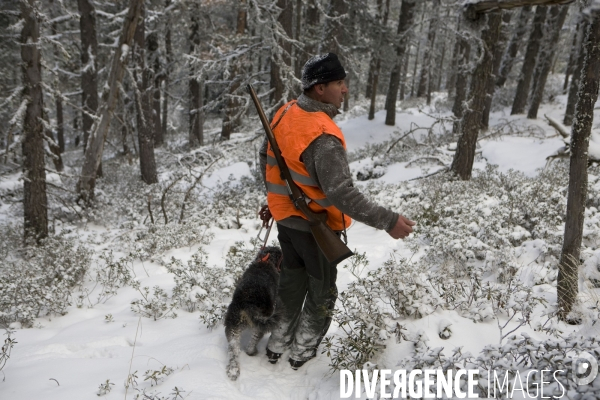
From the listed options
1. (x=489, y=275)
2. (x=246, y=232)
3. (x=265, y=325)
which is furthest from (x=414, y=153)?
(x=265, y=325)

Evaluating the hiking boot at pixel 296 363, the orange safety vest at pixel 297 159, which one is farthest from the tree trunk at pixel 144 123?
the hiking boot at pixel 296 363

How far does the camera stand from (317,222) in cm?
297

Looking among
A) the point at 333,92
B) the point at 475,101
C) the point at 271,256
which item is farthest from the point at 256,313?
the point at 475,101

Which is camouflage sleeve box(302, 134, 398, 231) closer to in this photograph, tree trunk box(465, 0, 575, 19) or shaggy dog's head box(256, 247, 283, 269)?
shaggy dog's head box(256, 247, 283, 269)

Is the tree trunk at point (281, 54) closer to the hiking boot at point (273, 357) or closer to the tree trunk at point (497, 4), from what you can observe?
the tree trunk at point (497, 4)

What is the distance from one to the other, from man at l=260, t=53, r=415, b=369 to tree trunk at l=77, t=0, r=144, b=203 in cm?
730

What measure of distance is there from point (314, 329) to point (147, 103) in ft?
40.9

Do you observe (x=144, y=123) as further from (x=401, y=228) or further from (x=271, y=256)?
(x=401, y=228)

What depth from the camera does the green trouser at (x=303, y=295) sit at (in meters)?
3.18

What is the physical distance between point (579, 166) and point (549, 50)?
54.9ft

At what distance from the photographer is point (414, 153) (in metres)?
12.4

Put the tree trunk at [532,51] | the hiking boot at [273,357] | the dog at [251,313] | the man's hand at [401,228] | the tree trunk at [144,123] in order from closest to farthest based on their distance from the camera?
the man's hand at [401,228] < the dog at [251,313] < the hiking boot at [273,357] < the tree trunk at [144,123] < the tree trunk at [532,51]

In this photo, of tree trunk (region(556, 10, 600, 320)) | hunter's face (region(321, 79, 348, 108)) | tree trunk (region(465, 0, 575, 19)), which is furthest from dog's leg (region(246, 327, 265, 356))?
tree trunk (region(465, 0, 575, 19))

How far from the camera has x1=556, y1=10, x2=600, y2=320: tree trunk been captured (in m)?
3.27
